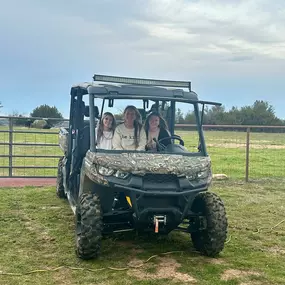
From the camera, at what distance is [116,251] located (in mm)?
5684

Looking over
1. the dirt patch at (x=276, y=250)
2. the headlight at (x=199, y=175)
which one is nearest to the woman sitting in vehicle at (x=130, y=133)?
the headlight at (x=199, y=175)

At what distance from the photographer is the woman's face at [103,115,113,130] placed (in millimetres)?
5887

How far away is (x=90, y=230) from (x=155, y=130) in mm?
1687

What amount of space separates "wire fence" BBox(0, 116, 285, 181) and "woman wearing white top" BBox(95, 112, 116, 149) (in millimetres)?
5612

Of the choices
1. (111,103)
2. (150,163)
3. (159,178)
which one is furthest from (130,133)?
(159,178)

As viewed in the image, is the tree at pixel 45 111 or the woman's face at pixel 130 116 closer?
the woman's face at pixel 130 116

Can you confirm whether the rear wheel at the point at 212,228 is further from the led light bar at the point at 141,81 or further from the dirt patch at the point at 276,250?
the led light bar at the point at 141,81

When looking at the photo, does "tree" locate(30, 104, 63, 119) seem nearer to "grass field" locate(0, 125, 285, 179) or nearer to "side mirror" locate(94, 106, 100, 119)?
"grass field" locate(0, 125, 285, 179)

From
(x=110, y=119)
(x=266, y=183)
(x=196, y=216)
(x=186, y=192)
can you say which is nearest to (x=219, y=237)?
(x=196, y=216)

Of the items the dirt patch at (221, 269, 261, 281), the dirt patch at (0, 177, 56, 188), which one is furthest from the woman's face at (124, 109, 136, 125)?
the dirt patch at (0, 177, 56, 188)

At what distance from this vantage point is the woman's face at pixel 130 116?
6.10 m

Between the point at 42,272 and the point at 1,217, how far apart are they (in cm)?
272

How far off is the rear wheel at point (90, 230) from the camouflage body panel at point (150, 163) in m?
0.49

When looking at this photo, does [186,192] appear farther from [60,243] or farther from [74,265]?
[60,243]
